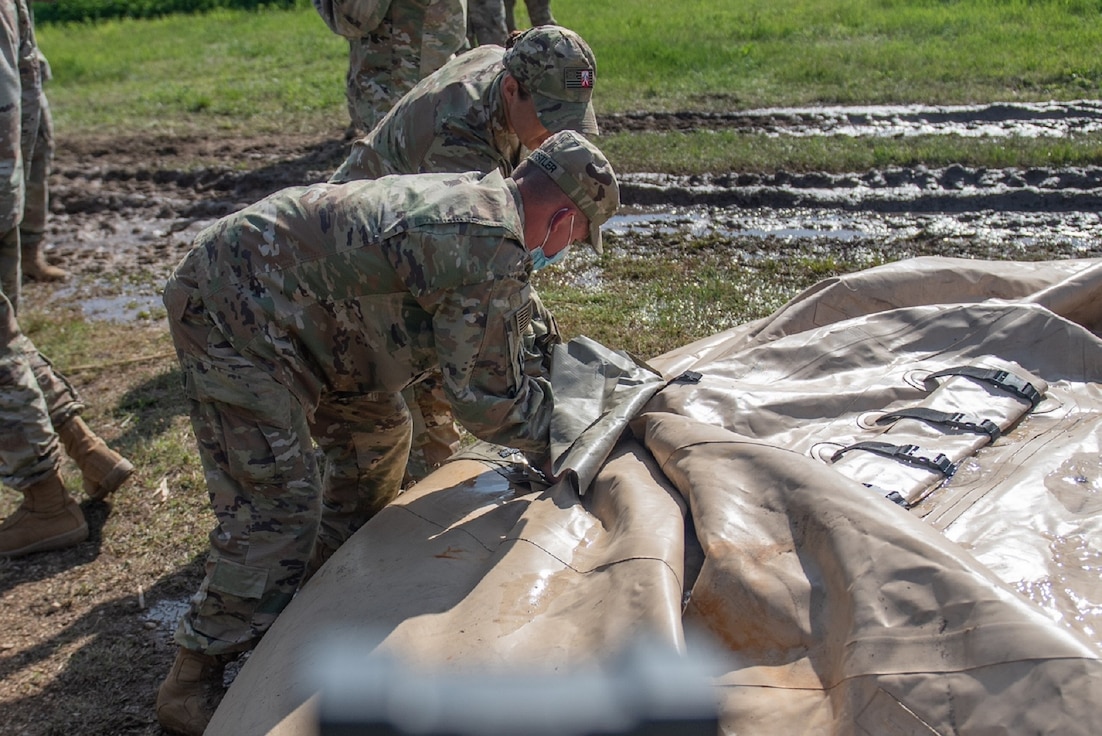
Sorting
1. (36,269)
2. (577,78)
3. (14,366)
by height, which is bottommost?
(36,269)

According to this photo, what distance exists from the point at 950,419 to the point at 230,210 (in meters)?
6.18

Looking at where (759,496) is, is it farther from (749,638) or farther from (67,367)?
(67,367)

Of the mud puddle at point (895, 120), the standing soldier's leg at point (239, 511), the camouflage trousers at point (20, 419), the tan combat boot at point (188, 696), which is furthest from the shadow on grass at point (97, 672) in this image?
the mud puddle at point (895, 120)

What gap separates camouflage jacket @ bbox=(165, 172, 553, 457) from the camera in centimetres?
246

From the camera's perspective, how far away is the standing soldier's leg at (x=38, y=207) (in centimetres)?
578

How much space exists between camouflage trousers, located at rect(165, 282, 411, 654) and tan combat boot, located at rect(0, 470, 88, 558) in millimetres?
1261

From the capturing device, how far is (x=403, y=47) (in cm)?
524

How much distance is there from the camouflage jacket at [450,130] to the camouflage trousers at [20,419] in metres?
1.25

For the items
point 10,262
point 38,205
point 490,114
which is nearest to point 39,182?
point 38,205

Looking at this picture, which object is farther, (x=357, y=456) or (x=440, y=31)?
(x=440, y=31)

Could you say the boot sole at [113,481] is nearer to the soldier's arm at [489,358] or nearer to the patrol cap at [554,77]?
the soldier's arm at [489,358]

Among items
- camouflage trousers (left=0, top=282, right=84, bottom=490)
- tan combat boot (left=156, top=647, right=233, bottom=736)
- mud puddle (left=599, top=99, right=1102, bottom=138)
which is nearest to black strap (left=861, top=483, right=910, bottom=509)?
tan combat boot (left=156, top=647, right=233, bottom=736)

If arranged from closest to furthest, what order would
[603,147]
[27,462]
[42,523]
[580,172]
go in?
[580,172], [27,462], [42,523], [603,147]

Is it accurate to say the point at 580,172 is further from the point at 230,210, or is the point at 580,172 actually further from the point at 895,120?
the point at 895,120
